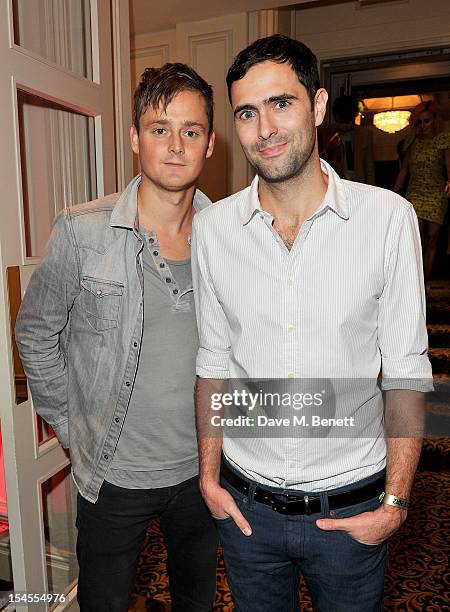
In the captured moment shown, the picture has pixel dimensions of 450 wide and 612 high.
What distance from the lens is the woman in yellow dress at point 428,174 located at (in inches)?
178

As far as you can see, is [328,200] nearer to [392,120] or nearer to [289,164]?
[289,164]

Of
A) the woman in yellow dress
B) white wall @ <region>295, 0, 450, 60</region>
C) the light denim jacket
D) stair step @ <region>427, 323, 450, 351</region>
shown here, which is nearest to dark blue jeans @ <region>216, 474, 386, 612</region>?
the light denim jacket

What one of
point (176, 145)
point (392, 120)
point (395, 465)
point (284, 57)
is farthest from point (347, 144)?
point (395, 465)

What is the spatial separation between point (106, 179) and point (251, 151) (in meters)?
1.02

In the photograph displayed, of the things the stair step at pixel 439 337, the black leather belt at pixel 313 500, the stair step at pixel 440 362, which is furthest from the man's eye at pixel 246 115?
the stair step at pixel 439 337

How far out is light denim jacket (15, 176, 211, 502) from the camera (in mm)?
1406

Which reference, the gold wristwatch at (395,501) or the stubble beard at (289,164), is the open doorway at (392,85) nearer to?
the stubble beard at (289,164)

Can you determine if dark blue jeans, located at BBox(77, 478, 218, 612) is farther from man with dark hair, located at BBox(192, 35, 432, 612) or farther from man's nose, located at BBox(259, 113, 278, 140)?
man's nose, located at BBox(259, 113, 278, 140)

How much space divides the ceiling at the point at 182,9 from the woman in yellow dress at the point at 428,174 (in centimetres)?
168

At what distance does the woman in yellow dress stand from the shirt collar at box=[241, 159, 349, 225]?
12.0ft

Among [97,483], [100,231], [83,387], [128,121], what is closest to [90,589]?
[97,483]

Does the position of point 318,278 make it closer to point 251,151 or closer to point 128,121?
point 251,151

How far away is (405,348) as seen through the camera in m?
1.17

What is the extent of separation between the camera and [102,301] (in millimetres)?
1423
